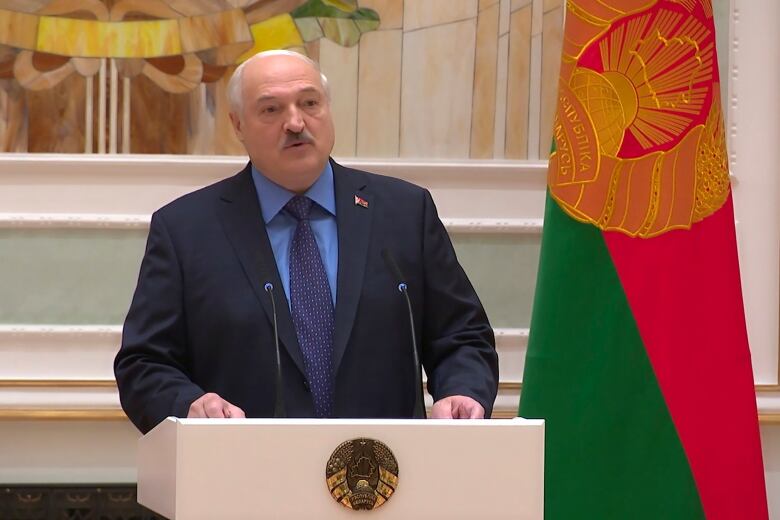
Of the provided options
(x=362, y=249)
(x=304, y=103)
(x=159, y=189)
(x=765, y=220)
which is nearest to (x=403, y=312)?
(x=362, y=249)

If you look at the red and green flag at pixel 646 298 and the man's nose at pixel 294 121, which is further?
the red and green flag at pixel 646 298

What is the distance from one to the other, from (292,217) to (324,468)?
1.00m

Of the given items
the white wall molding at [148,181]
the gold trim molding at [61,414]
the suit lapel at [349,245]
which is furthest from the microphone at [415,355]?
the gold trim molding at [61,414]

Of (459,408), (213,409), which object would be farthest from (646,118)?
(213,409)

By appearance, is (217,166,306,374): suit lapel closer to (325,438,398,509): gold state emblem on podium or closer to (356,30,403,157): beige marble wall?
(325,438,398,509): gold state emblem on podium

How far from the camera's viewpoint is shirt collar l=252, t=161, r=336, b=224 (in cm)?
298

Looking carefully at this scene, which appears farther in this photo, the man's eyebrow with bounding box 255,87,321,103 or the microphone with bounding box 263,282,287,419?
the man's eyebrow with bounding box 255,87,321,103

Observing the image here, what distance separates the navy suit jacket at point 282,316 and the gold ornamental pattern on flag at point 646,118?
809 millimetres

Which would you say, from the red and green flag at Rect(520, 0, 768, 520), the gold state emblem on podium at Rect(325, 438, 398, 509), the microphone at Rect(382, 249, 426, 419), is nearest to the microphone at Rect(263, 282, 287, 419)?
the microphone at Rect(382, 249, 426, 419)

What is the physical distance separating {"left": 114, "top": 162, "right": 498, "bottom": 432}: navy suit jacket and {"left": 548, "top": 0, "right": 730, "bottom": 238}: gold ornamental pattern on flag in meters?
0.81

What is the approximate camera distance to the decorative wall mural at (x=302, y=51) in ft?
14.4

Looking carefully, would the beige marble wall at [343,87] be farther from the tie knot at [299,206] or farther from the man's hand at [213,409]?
the man's hand at [213,409]

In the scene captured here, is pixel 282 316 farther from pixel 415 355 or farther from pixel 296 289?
pixel 415 355

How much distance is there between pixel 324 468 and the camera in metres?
2.10
